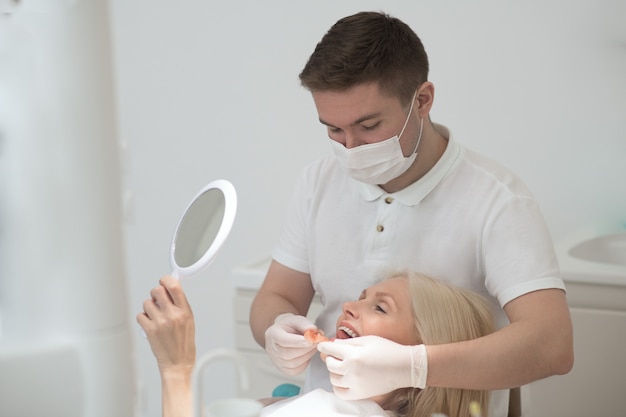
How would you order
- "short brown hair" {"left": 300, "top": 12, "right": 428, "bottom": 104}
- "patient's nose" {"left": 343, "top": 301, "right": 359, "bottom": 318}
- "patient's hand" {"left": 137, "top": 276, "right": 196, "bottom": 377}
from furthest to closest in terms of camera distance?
"patient's nose" {"left": 343, "top": 301, "right": 359, "bottom": 318} < "short brown hair" {"left": 300, "top": 12, "right": 428, "bottom": 104} < "patient's hand" {"left": 137, "top": 276, "right": 196, "bottom": 377}

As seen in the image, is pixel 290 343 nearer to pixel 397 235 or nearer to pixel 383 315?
pixel 383 315

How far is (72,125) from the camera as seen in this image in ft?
2.67

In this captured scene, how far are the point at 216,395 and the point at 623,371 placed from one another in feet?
5.77

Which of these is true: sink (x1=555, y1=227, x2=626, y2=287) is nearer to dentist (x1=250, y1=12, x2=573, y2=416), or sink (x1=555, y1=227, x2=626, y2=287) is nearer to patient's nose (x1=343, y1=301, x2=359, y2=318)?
dentist (x1=250, y1=12, x2=573, y2=416)

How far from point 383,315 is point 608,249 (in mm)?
1032

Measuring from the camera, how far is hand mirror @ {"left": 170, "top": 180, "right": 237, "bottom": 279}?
121 cm

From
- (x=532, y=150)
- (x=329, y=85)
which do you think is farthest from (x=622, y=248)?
(x=329, y=85)

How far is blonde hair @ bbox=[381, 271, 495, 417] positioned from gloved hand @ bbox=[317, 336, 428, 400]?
136 millimetres

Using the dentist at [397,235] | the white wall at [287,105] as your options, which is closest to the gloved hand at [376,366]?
the dentist at [397,235]

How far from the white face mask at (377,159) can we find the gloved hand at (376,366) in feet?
1.31

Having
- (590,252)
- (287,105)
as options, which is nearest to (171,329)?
(590,252)

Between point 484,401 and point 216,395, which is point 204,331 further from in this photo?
point 484,401

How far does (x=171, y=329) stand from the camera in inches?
46.4

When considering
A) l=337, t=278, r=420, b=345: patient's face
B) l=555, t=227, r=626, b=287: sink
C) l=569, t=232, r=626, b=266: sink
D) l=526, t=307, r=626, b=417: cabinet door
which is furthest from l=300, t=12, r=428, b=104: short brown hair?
l=569, t=232, r=626, b=266: sink
